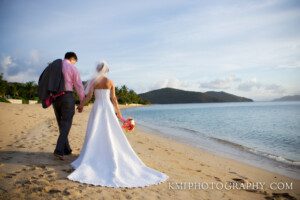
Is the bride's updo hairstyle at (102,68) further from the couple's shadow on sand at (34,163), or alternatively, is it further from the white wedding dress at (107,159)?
the couple's shadow on sand at (34,163)

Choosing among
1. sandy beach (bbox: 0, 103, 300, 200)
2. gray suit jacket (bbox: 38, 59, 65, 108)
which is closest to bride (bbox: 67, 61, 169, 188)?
sandy beach (bbox: 0, 103, 300, 200)

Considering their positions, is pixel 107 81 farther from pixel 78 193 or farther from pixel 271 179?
pixel 271 179

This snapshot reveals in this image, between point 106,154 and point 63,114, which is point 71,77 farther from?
point 106,154

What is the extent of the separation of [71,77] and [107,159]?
2421 mm

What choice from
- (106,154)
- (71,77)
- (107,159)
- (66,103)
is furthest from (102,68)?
(107,159)

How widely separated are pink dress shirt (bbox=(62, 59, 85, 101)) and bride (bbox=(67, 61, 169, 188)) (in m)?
0.30

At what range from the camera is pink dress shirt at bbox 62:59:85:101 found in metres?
6.72

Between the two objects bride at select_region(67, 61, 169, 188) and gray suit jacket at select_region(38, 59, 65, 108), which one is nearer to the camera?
bride at select_region(67, 61, 169, 188)

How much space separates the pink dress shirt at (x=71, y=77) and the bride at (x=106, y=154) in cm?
30

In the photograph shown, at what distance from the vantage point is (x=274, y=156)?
1223cm

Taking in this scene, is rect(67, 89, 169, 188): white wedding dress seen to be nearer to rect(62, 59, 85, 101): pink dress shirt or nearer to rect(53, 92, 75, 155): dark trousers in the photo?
rect(62, 59, 85, 101): pink dress shirt

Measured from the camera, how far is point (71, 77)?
6.87 metres

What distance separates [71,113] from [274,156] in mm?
9715

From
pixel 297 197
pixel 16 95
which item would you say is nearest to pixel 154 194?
pixel 297 197
